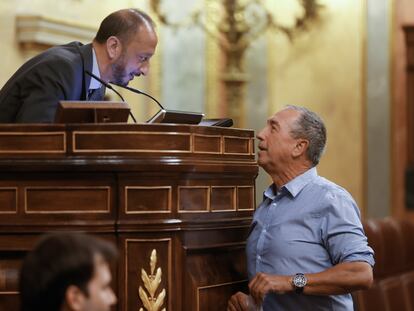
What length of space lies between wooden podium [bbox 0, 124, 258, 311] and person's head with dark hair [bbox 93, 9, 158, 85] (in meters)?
0.69

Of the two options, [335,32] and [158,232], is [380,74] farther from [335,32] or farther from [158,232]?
[158,232]

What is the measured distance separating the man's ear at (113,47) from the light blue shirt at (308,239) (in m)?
0.76

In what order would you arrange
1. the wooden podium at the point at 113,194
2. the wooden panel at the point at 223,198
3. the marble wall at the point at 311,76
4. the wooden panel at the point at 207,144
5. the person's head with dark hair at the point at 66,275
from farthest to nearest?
1. the marble wall at the point at 311,76
2. the wooden panel at the point at 223,198
3. the wooden panel at the point at 207,144
4. the wooden podium at the point at 113,194
5. the person's head with dark hair at the point at 66,275

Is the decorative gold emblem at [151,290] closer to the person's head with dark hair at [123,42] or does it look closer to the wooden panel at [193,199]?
the wooden panel at [193,199]

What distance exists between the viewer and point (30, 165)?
9.48 ft

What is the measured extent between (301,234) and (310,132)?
360 millimetres

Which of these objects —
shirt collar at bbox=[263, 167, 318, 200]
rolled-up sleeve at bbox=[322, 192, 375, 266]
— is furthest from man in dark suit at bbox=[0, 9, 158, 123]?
rolled-up sleeve at bbox=[322, 192, 375, 266]

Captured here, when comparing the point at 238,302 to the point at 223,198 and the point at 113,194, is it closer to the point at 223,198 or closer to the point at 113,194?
the point at 223,198

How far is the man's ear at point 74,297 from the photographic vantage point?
6.57 feet

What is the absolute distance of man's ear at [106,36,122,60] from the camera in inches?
140

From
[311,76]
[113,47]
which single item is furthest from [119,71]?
[311,76]

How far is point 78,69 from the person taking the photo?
3.36m

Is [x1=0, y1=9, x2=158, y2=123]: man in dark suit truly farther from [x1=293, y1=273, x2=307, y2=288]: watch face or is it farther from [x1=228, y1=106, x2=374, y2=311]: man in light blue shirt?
[x1=293, y1=273, x2=307, y2=288]: watch face

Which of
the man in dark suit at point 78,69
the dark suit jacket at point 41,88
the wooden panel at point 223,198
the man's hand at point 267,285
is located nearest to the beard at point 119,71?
the man in dark suit at point 78,69
